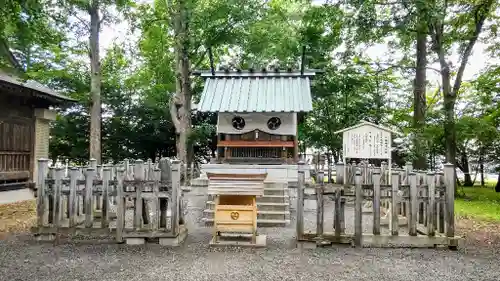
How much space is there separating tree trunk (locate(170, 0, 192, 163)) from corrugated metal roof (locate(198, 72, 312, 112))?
4.79m

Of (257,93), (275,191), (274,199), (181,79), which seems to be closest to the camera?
(274,199)

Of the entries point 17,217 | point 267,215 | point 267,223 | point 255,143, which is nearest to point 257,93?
point 255,143

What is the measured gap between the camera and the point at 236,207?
6703 mm

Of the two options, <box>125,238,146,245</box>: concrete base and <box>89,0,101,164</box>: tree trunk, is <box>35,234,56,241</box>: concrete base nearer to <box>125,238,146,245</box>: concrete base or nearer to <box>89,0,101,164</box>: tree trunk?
<box>125,238,146,245</box>: concrete base

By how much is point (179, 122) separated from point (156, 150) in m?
7.42

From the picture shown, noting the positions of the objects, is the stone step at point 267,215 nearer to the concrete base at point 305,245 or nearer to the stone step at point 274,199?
the stone step at point 274,199

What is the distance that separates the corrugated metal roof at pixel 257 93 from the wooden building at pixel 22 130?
5.64 meters

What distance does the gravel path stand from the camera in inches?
193

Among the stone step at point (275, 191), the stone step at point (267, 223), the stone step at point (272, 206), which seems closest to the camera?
the stone step at point (267, 223)

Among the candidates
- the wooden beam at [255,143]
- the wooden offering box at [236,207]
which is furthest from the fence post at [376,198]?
the wooden beam at [255,143]

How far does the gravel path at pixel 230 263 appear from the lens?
193 inches

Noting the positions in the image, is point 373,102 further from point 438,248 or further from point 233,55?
point 438,248

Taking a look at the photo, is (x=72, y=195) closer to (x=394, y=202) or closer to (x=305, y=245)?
(x=305, y=245)

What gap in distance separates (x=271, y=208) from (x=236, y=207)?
9.37 ft
